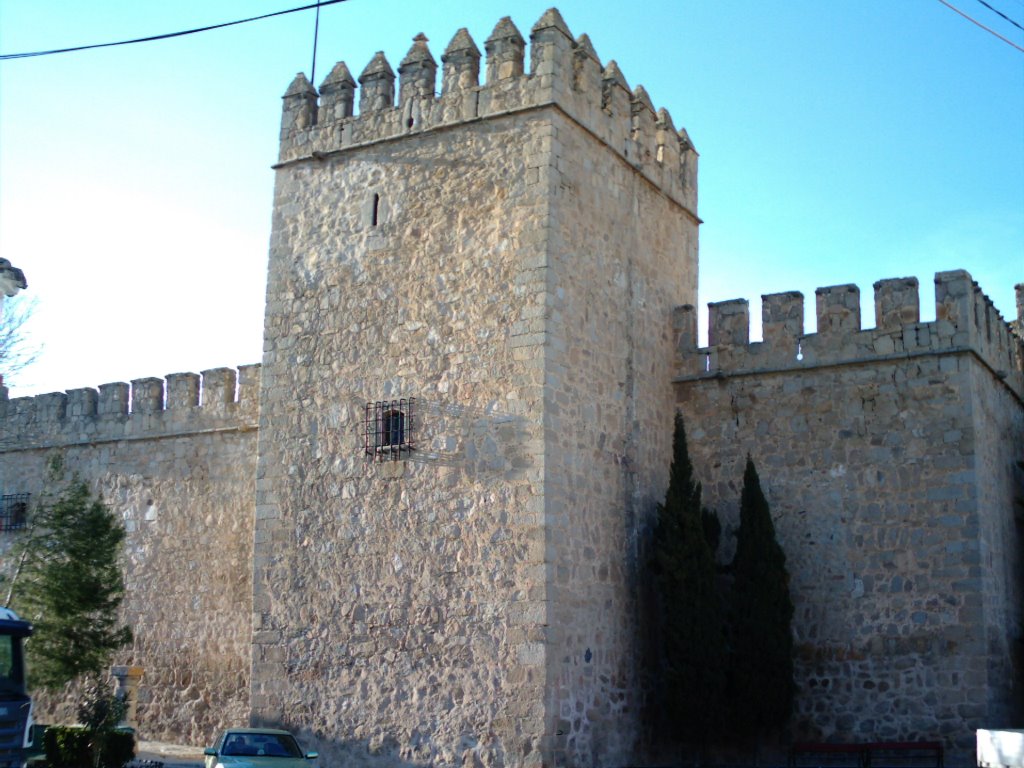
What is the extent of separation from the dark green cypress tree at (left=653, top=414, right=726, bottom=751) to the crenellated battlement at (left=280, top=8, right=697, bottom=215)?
4.12 metres

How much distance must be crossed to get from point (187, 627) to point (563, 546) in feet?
21.6

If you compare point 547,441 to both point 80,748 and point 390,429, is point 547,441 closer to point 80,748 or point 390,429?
point 390,429

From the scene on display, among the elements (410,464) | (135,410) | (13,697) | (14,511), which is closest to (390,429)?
(410,464)

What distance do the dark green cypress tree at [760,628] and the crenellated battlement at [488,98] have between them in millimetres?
4372

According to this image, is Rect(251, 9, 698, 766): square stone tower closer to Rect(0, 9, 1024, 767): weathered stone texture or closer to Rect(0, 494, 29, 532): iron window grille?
Rect(0, 9, 1024, 767): weathered stone texture

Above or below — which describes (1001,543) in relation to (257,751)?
above

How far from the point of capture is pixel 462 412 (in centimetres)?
1281

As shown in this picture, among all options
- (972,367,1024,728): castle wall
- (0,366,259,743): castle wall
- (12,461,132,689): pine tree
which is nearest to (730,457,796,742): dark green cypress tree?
(972,367,1024,728): castle wall

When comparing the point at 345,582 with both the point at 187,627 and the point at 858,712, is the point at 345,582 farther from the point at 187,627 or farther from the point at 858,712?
the point at 858,712

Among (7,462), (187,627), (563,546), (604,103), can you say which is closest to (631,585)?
(563,546)

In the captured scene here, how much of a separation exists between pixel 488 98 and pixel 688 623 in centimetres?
583

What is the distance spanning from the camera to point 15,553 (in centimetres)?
1573

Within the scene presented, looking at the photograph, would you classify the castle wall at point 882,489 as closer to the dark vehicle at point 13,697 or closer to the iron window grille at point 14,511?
the dark vehicle at point 13,697

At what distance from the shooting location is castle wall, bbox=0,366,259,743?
16.1m
